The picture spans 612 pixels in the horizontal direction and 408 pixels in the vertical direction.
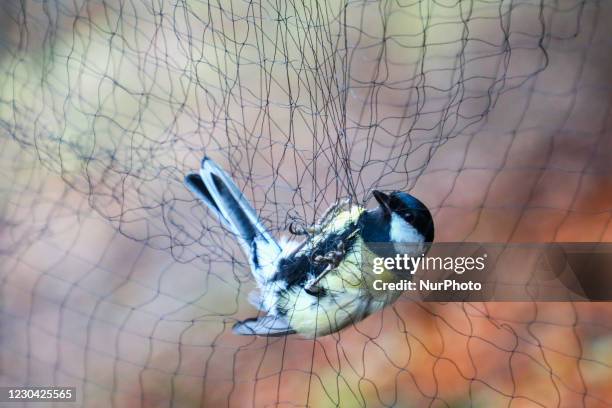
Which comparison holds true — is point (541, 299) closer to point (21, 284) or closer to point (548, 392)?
point (548, 392)

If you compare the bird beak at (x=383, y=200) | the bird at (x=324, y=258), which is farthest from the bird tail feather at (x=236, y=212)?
the bird beak at (x=383, y=200)

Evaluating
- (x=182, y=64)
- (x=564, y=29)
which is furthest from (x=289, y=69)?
(x=564, y=29)

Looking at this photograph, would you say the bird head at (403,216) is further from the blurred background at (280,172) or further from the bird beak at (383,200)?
the blurred background at (280,172)

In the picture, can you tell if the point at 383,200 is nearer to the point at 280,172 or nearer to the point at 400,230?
the point at 400,230

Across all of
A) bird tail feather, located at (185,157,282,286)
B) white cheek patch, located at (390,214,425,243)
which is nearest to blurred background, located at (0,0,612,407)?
bird tail feather, located at (185,157,282,286)

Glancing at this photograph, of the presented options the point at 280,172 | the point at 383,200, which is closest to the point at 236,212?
the point at 280,172

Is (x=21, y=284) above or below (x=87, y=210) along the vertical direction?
below
